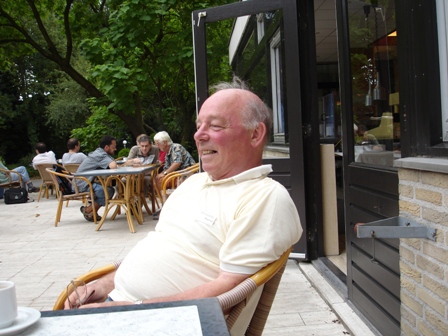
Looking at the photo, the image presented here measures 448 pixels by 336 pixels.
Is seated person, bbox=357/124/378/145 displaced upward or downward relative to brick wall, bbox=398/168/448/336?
upward

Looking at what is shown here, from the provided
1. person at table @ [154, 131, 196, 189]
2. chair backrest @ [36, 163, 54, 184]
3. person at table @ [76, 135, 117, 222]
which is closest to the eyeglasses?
person at table @ [76, 135, 117, 222]

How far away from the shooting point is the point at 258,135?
1.79 metres

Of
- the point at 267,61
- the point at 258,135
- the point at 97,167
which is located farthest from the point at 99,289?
the point at 97,167

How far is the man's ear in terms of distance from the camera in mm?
1782

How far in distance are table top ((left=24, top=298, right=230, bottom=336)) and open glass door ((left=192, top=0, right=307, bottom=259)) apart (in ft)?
8.99

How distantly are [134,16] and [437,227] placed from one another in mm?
8379

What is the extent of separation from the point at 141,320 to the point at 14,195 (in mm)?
10423

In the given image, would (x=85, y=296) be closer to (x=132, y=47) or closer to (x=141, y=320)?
(x=141, y=320)

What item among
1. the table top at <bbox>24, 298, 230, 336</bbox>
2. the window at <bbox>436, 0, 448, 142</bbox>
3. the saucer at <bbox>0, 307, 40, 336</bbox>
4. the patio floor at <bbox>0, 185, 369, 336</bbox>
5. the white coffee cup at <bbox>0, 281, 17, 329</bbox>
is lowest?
the patio floor at <bbox>0, 185, 369, 336</bbox>

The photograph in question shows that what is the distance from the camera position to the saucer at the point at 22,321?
0.95 m

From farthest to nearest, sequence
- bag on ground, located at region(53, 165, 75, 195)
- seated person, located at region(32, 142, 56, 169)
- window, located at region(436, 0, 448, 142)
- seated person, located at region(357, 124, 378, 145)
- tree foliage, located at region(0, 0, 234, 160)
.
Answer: seated person, located at region(32, 142, 56, 169), tree foliage, located at region(0, 0, 234, 160), bag on ground, located at region(53, 165, 75, 195), seated person, located at region(357, 124, 378, 145), window, located at region(436, 0, 448, 142)

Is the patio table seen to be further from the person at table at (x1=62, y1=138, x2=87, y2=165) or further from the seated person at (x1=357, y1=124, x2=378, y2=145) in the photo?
the seated person at (x1=357, y1=124, x2=378, y2=145)

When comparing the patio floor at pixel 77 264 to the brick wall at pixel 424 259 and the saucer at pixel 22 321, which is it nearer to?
the brick wall at pixel 424 259

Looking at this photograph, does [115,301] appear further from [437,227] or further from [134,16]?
[134,16]
